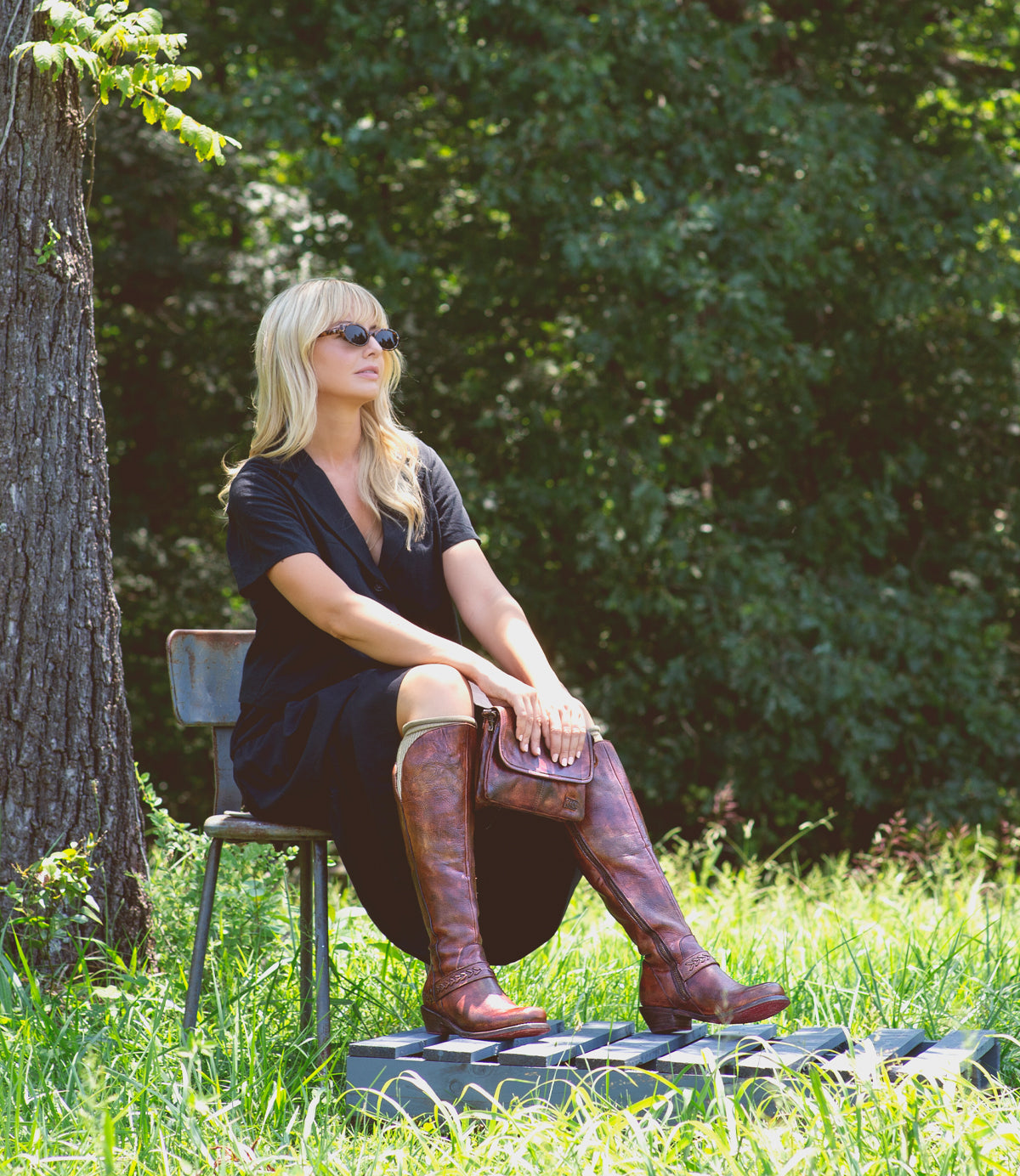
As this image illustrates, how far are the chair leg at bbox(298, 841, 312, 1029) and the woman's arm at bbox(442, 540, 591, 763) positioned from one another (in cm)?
60

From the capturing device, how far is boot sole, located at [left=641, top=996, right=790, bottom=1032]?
7.43 feet

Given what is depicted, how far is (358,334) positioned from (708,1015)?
1608mm

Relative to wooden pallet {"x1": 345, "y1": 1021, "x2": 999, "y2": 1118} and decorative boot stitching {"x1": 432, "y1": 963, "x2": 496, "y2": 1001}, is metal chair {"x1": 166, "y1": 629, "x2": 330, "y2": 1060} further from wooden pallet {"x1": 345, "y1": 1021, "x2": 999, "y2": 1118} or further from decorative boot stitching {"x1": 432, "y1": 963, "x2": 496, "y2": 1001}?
wooden pallet {"x1": 345, "y1": 1021, "x2": 999, "y2": 1118}

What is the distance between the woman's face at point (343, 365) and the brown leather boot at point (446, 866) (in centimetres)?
89

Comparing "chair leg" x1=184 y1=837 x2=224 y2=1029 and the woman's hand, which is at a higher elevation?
the woman's hand

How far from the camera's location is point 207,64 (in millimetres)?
7301

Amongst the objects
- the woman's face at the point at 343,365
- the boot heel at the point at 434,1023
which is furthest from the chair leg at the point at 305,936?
the woman's face at the point at 343,365

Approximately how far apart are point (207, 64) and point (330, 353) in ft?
17.3

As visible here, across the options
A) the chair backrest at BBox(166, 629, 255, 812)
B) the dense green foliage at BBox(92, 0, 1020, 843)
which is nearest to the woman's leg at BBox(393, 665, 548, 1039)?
the chair backrest at BBox(166, 629, 255, 812)

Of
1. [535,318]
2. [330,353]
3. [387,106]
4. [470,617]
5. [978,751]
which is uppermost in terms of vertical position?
[387,106]

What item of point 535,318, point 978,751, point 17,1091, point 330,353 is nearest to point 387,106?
point 535,318

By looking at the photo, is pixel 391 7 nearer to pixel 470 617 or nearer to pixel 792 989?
pixel 470 617

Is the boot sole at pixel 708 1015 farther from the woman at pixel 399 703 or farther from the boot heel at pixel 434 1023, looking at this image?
the boot heel at pixel 434 1023

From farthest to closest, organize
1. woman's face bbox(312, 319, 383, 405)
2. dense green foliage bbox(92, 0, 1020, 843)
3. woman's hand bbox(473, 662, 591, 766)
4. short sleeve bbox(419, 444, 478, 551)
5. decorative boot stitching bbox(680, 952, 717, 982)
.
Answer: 1. dense green foliage bbox(92, 0, 1020, 843)
2. short sleeve bbox(419, 444, 478, 551)
3. woman's face bbox(312, 319, 383, 405)
4. woman's hand bbox(473, 662, 591, 766)
5. decorative boot stitching bbox(680, 952, 717, 982)
